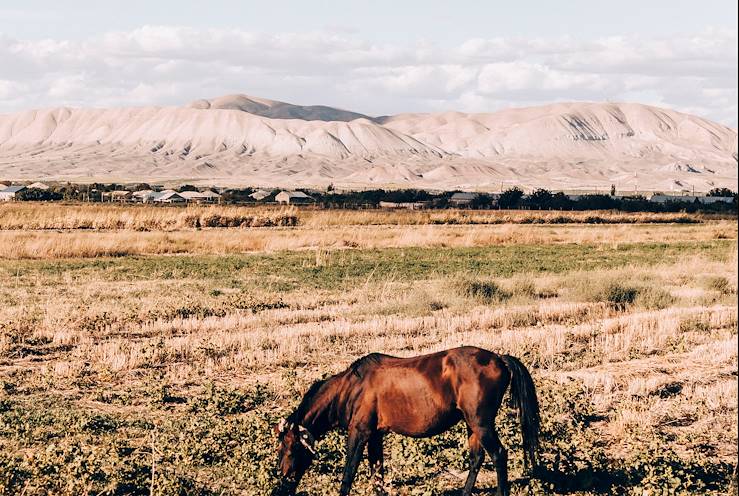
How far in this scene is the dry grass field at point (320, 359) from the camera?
375 inches

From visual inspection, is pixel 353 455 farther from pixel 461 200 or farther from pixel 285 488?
pixel 461 200

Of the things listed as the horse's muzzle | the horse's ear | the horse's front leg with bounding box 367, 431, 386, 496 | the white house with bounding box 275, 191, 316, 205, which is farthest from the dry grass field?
the white house with bounding box 275, 191, 316, 205

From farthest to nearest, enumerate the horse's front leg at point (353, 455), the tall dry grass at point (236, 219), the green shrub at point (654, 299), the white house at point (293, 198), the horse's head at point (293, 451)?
1. the white house at point (293, 198)
2. the tall dry grass at point (236, 219)
3. the green shrub at point (654, 299)
4. the horse's head at point (293, 451)
5. the horse's front leg at point (353, 455)

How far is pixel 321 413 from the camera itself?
8633mm

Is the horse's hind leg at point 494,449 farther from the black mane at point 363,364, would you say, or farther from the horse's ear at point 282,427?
the horse's ear at point 282,427

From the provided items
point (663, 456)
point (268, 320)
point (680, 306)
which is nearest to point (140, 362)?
point (268, 320)

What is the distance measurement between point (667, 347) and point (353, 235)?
31.6 meters

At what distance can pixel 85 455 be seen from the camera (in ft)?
32.1

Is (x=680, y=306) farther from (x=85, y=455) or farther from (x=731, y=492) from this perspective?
(x=85, y=455)

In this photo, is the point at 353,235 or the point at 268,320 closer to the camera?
the point at 268,320

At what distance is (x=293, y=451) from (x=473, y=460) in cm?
181

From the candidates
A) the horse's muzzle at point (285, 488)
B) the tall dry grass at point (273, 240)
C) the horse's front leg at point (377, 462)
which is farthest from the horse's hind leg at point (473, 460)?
the tall dry grass at point (273, 240)

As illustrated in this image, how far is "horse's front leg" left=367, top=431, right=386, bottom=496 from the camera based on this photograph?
865 cm

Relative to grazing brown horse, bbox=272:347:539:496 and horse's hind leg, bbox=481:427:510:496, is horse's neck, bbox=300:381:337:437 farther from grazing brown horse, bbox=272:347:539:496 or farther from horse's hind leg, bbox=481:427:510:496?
horse's hind leg, bbox=481:427:510:496
